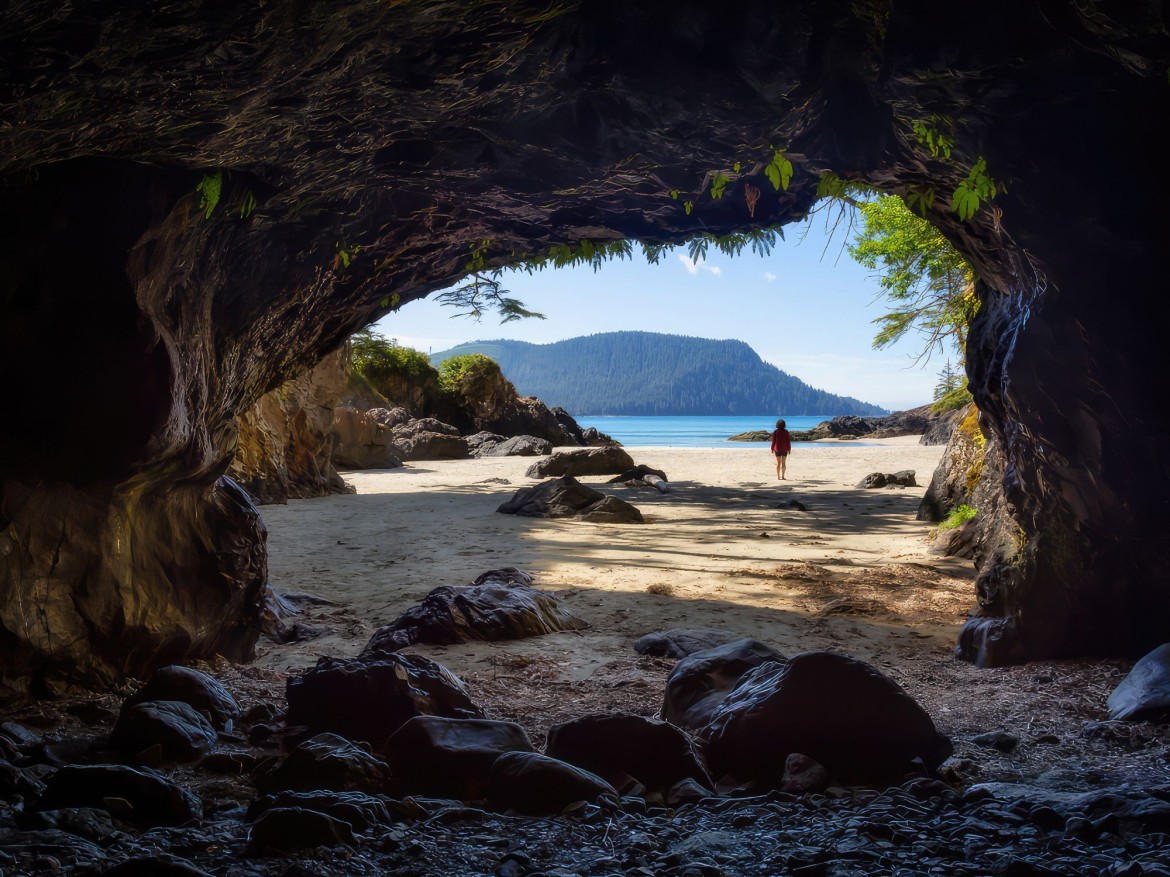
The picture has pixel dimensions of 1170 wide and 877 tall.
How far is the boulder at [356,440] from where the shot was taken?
19.2 metres

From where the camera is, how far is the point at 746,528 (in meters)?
10.2

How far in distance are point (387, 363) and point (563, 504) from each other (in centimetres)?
1895

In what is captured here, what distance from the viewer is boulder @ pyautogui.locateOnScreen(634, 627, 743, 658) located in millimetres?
4867

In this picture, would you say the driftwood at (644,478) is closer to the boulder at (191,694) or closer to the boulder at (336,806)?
the boulder at (191,694)

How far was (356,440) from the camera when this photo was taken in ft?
63.2

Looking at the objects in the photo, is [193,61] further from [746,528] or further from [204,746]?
[746,528]

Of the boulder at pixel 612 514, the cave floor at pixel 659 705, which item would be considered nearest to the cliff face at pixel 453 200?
the cave floor at pixel 659 705

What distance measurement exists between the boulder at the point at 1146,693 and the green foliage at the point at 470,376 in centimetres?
2733

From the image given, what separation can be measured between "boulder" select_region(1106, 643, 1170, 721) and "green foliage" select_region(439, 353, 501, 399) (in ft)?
89.7

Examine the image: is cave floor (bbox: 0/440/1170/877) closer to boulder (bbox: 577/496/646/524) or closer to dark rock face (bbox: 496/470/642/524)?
boulder (bbox: 577/496/646/524)

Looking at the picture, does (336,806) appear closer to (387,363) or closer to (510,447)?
(510,447)

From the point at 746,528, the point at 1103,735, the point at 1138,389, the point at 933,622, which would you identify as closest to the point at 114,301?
the point at 1103,735

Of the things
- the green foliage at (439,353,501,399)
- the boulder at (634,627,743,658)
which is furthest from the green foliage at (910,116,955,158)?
the green foliage at (439,353,501,399)

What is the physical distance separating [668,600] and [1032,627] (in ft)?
8.60
